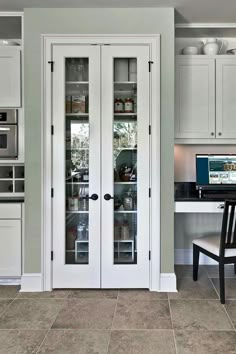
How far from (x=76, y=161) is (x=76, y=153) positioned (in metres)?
0.08

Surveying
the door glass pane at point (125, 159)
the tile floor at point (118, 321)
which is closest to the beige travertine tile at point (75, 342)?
the tile floor at point (118, 321)

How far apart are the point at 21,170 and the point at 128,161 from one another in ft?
3.99

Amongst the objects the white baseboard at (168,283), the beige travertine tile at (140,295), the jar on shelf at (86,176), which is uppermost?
the jar on shelf at (86,176)

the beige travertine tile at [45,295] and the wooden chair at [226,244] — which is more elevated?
the wooden chair at [226,244]

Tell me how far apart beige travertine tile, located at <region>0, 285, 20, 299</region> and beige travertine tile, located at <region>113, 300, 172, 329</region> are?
1024mm

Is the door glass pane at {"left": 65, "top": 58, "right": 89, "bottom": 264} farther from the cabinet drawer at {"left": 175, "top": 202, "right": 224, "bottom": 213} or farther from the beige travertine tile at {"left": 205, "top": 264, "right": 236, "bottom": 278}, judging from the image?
the beige travertine tile at {"left": 205, "top": 264, "right": 236, "bottom": 278}

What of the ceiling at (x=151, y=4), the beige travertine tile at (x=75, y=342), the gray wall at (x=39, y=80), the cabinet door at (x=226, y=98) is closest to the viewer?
the beige travertine tile at (x=75, y=342)

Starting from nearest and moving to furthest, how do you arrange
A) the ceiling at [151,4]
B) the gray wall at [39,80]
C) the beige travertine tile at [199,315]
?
1. the beige travertine tile at [199,315]
2. the ceiling at [151,4]
3. the gray wall at [39,80]

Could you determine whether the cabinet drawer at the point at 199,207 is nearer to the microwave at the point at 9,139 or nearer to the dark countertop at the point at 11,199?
the dark countertop at the point at 11,199

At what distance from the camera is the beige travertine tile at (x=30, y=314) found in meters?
2.31

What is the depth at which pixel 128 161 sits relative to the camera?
3.00 metres

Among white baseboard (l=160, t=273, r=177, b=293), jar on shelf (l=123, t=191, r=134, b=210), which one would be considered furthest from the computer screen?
white baseboard (l=160, t=273, r=177, b=293)

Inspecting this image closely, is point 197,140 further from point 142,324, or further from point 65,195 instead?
point 142,324

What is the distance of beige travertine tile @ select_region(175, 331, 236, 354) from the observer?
6.54 feet
